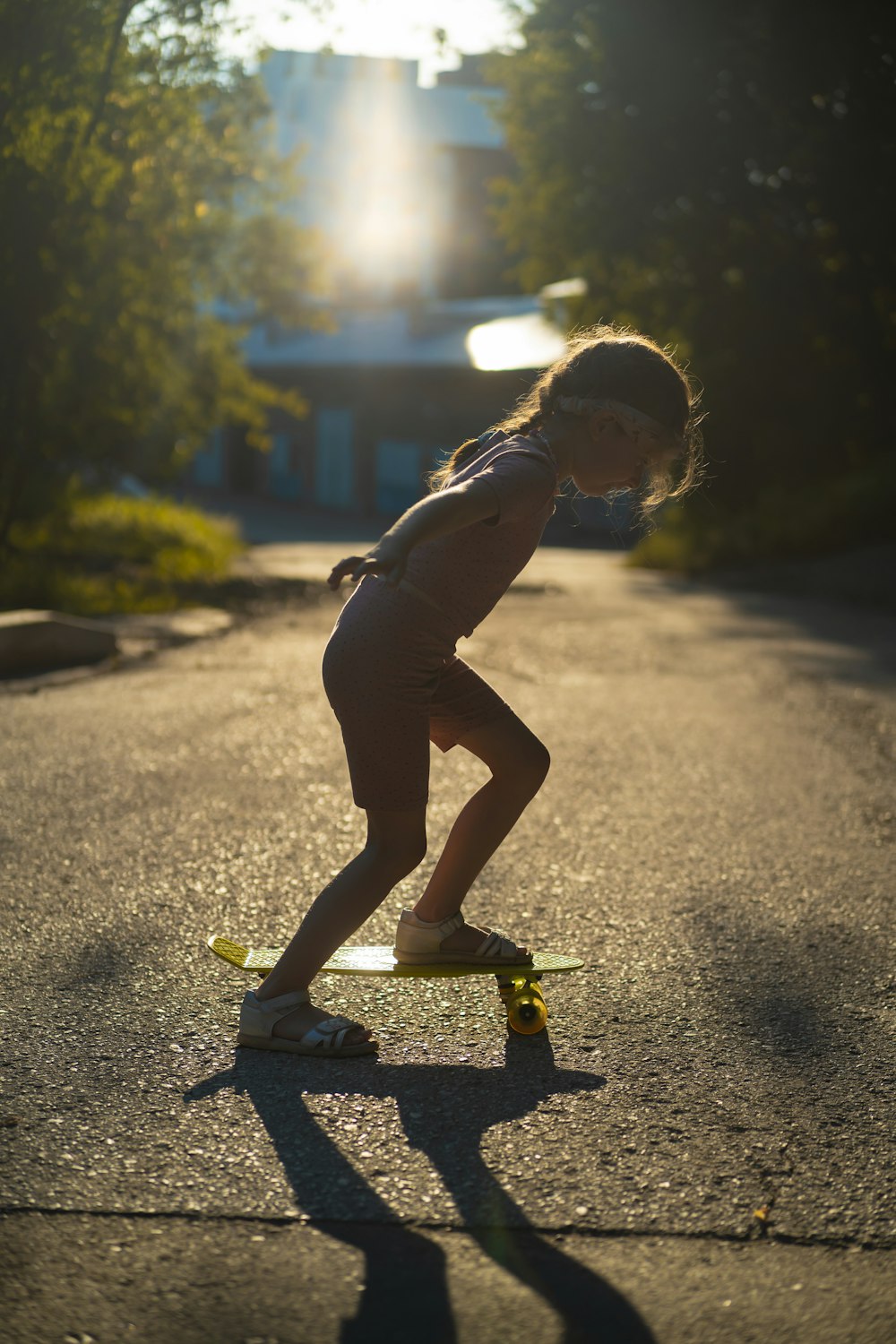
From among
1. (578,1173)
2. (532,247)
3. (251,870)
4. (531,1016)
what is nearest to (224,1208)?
(578,1173)

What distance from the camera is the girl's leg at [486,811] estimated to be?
3.47m

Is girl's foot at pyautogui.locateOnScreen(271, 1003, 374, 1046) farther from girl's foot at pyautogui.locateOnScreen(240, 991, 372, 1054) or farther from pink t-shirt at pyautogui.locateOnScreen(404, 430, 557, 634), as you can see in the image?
pink t-shirt at pyautogui.locateOnScreen(404, 430, 557, 634)

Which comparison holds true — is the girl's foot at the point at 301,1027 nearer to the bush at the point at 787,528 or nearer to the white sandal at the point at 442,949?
the white sandal at the point at 442,949

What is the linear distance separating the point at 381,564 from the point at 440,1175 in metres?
1.13

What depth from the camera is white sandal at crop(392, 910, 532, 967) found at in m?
3.57

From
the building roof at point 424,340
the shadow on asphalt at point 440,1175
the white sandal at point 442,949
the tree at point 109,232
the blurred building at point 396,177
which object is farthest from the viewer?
the blurred building at point 396,177

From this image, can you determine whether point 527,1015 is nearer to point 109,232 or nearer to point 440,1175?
point 440,1175

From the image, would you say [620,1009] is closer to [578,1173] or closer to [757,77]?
[578,1173]

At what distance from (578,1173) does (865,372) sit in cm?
1850

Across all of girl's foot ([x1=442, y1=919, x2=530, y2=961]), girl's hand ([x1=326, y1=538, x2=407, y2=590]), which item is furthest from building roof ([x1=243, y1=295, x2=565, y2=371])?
girl's hand ([x1=326, y1=538, x2=407, y2=590])

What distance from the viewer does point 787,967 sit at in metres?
3.94

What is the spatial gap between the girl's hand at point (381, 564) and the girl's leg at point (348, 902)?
0.62m

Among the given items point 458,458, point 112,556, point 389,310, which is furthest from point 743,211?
point 389,310

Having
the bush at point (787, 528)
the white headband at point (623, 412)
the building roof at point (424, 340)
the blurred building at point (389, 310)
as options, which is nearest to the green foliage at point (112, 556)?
the bush at point (787, 528)
